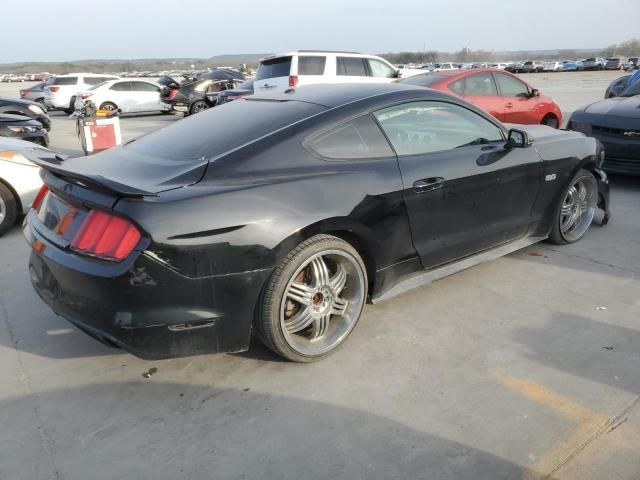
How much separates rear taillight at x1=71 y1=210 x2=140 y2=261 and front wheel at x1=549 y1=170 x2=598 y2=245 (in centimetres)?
355

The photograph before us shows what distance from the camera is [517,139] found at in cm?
390

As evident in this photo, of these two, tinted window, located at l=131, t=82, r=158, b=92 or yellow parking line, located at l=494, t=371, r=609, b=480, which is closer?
yellow parking line, located at l=494, t=371, r=609, b=480

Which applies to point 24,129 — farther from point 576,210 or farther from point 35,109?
point 576,210

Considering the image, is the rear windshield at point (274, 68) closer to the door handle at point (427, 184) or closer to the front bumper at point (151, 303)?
the door handle at point (427, 184)

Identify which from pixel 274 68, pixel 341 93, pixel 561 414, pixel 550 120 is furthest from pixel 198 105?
pixel 561 414

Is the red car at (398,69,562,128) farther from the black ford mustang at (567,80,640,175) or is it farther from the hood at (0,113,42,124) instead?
the hood at (0,113,42,124)

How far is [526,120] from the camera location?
30.9 ft

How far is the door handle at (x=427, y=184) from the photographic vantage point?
332cm

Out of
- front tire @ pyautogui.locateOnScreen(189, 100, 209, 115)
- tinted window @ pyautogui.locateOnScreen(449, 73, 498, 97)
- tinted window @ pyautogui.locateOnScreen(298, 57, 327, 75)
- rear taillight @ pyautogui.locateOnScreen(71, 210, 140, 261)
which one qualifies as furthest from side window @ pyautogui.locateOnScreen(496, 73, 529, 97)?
front tire @ pyautogui.locateOnScreen(189, 100, 209, 115)

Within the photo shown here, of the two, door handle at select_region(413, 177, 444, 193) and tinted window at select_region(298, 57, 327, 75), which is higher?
tinted window at select_region(298, 57, 327, 75)

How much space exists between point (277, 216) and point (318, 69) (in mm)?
10330

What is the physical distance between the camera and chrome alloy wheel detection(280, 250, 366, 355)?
2971mm

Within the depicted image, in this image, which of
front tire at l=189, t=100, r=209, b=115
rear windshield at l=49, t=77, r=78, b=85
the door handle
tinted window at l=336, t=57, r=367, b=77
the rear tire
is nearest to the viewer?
the door handle

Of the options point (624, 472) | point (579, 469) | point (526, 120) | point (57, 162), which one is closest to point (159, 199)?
→ point (57, 162)
